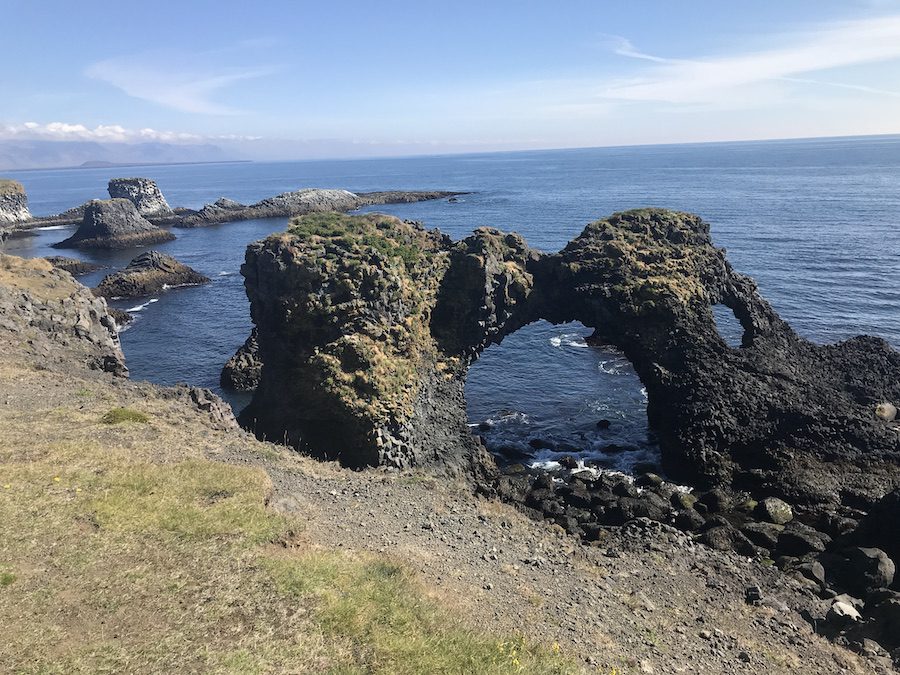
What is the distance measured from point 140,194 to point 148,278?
360ft

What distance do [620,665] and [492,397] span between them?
114 ft

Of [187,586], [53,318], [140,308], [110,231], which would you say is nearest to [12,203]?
[110,231]

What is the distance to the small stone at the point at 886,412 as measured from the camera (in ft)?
137

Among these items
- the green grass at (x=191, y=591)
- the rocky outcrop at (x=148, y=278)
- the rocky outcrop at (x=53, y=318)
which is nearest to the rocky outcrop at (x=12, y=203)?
the rocky outcrop at (x=148, y=278)

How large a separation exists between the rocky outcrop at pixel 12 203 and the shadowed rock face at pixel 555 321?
15998cm

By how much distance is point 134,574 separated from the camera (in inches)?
643

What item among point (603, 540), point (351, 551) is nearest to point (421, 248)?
point (603, 540)

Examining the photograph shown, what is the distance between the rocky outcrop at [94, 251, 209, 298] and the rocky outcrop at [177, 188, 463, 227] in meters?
70.7

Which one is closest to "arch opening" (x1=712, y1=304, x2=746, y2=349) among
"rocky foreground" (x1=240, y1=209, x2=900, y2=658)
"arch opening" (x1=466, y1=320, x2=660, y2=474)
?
"rocky foreground" (x1=240, y1=209, x2=900, y2=658)

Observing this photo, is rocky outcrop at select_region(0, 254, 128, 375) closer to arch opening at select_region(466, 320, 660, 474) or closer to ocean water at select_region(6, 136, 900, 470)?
ocean water at select_region(6, 136, 900, 470)

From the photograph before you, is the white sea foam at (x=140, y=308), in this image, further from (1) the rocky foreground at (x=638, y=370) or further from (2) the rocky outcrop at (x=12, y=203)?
(2) the rocky outcrop at (x=12, y=203)

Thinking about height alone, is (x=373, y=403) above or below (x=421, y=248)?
below

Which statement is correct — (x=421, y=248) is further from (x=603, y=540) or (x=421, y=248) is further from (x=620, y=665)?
(x=620, y=665)

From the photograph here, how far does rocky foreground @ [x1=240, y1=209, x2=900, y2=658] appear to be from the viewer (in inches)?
1248
